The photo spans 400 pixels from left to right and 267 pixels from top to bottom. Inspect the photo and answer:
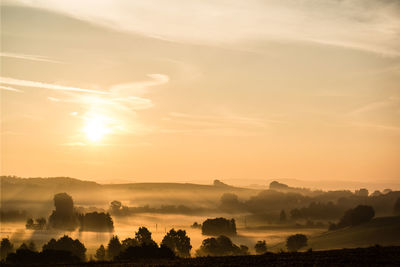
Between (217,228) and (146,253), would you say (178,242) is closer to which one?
(146,253)

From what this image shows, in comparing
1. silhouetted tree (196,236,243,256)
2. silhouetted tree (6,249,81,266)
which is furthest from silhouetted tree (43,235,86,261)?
silhouetted tree (6,249,81,266)

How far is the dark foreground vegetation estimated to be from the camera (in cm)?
5653

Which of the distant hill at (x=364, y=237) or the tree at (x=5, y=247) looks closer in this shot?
the tree at (x=5, y=247)

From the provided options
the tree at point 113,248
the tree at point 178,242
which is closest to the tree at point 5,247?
the tree at point 113,248

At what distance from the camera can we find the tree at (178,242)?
129538mm

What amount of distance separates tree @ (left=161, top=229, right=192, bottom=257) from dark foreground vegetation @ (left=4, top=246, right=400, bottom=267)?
2519 inches

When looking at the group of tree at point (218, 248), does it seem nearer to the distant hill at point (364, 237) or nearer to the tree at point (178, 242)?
the tree at point (178, 242)

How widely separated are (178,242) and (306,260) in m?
74.9

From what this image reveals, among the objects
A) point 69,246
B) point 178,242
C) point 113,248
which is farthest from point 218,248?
point 69,246

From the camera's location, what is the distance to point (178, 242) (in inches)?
5167

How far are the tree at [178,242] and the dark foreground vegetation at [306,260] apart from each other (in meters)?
64.0

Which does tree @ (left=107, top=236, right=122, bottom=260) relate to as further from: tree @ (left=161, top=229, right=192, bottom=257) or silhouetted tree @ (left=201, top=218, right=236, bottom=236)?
silhouetted tree @ (left=201, top=218, right=236, bottom=236)

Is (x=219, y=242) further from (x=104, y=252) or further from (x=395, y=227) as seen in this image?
(x=395, y=227)

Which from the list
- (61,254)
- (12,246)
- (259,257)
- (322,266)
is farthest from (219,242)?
(322,266)
